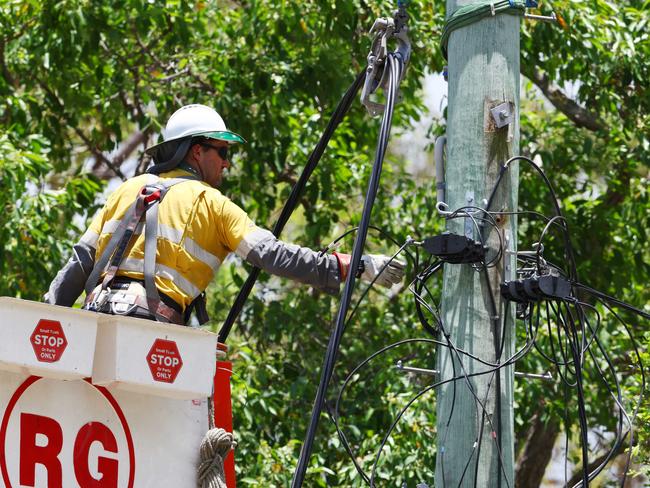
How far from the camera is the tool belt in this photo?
196 inches

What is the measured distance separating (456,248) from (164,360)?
47.8 inches

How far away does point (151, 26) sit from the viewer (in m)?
9.72

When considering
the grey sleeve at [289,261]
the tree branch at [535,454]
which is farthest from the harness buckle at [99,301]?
the tree branch at [535,454]

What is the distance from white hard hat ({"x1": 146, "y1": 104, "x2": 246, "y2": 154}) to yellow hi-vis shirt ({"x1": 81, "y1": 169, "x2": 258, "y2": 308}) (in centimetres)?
36

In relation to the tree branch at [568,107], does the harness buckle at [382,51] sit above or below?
below

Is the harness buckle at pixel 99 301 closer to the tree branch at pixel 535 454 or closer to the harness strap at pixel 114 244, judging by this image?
the harness strap at pixel 114 244

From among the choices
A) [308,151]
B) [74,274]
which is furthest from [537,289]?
[308,151]

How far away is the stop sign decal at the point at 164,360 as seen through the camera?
448 cm

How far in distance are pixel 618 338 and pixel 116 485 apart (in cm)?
545

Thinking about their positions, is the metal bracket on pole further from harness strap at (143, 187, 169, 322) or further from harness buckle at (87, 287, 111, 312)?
harness buckle at (87, 287, 111, 312)

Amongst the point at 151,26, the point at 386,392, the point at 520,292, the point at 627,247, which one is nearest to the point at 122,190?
the point at 520,292

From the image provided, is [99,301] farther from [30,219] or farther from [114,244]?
[30,219]

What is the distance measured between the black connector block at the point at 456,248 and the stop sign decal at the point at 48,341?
1.48 m

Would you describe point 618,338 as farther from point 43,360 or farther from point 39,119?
point 43,360
